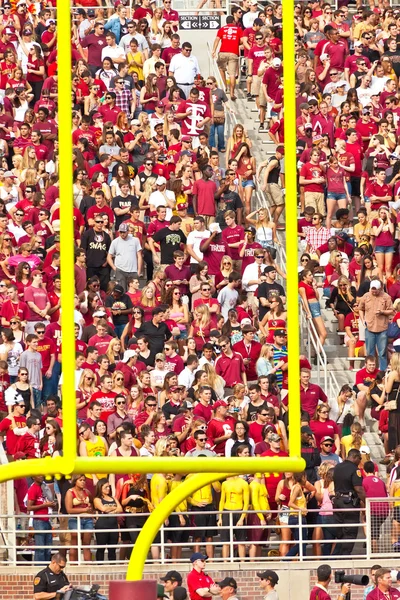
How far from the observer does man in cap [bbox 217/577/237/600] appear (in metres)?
12.6

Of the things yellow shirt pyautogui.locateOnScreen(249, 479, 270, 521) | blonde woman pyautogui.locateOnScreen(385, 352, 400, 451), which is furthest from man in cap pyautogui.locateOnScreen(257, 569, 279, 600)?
blonde woman pyautogui.locateOnScreen(385, 352, 400, 451)

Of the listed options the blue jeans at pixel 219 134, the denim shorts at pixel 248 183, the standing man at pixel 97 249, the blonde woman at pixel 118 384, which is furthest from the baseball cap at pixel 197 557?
the blue jeans at pixel 219 134

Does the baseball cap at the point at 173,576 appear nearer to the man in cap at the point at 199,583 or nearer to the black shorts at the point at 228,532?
the man in cap at the point at 199,583

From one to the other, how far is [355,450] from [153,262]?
3823 mm

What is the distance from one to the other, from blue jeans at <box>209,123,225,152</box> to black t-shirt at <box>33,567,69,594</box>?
807cm

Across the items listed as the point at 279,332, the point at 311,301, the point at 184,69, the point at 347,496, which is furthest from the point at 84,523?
→ the point at 184,69

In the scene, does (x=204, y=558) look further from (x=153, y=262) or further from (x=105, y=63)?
(x=105, y=63)

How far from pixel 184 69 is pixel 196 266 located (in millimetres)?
4376

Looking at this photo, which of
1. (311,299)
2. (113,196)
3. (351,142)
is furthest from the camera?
(351,142)

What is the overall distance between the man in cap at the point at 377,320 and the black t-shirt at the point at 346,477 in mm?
2199

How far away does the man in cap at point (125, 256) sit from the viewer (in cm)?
1656

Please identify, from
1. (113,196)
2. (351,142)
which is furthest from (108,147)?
(351,142)

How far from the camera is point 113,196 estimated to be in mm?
17312

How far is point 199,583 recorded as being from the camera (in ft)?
42.4
